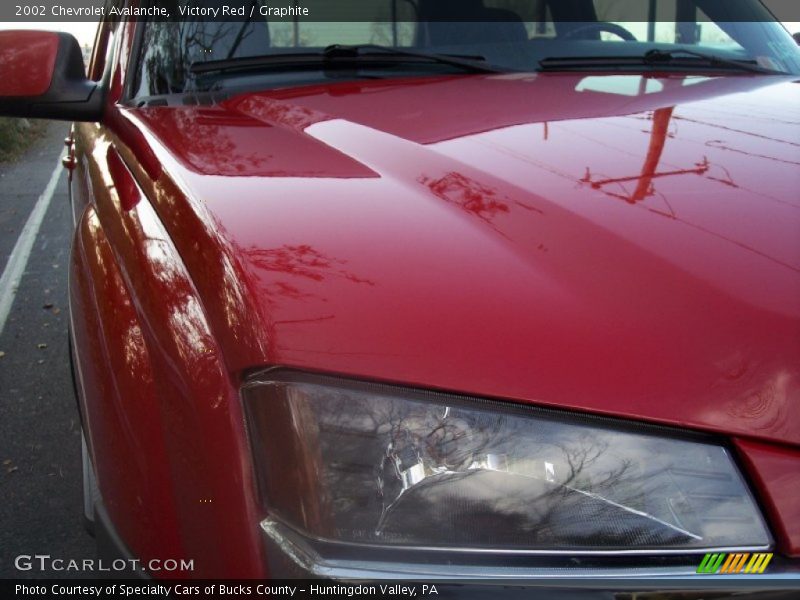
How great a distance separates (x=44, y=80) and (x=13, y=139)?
36.8 ft

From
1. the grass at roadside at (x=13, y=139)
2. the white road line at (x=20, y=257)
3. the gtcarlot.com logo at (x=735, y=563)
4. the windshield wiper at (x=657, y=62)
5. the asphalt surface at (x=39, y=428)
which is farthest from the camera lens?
the grass at roadside at (x=13, y=139)

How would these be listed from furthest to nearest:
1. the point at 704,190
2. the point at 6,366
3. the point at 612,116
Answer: the point at 6,366 → the point at 612,116 → the point at 704,190

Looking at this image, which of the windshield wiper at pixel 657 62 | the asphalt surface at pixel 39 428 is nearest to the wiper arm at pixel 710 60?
the windshield wiper at pixel 657 62

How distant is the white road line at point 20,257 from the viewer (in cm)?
507

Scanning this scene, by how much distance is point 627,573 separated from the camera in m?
0.96

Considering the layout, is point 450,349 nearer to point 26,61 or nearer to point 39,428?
point 26,61

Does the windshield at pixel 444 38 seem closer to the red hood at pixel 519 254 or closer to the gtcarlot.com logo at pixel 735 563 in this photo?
the red hood at pixel 519 254

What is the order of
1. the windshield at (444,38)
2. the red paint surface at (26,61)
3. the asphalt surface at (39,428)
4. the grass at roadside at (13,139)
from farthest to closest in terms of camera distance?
1. the grass at roadside at (13,139)
2. the asphalt surface at (39,428)
3. the windshield at (444,38)
4. the red paint surface at (26,61)

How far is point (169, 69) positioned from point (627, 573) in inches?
67.1

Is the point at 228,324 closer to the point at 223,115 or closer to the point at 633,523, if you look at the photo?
the point at 633,523

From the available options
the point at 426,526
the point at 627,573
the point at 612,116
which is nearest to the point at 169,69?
the point at 612,116

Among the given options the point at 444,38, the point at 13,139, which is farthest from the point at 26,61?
the point at 13,139

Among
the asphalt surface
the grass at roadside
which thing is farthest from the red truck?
the grass at roadside

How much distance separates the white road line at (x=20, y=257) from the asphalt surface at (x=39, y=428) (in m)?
0.04
